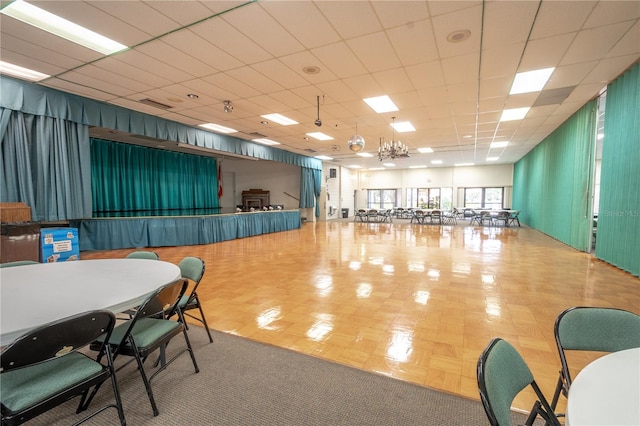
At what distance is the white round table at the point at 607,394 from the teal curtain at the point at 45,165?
7113mm

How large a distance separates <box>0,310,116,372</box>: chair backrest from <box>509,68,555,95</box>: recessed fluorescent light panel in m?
6.02

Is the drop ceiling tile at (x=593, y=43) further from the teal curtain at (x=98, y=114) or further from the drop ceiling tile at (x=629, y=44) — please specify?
the teal curtain at (x=98, y=114)

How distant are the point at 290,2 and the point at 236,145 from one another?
7036 mm

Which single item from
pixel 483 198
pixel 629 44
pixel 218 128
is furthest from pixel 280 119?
pixel 483 198

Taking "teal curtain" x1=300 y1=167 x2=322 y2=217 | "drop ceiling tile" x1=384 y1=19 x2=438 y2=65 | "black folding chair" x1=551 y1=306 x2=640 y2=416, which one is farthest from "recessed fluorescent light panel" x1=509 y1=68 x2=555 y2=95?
"teal curtain" x1=300 y1=167 x2=322 y2=217

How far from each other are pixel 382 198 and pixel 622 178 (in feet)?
51.3

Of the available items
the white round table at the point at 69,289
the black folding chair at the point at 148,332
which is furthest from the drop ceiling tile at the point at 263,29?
the black folding chair at the point at 148,332

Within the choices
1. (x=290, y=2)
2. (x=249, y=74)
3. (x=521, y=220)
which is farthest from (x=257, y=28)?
(x=521, y=220)

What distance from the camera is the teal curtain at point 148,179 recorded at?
8875mm

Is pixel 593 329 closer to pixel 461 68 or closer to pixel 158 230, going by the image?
pixel 461 68

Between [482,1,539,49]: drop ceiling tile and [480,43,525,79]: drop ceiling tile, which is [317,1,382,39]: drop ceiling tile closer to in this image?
[482,1,539,49]: drop ceiling tile

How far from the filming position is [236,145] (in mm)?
9523

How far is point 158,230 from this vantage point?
7.57 metres

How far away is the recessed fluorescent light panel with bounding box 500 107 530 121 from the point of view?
6500 millimetres
